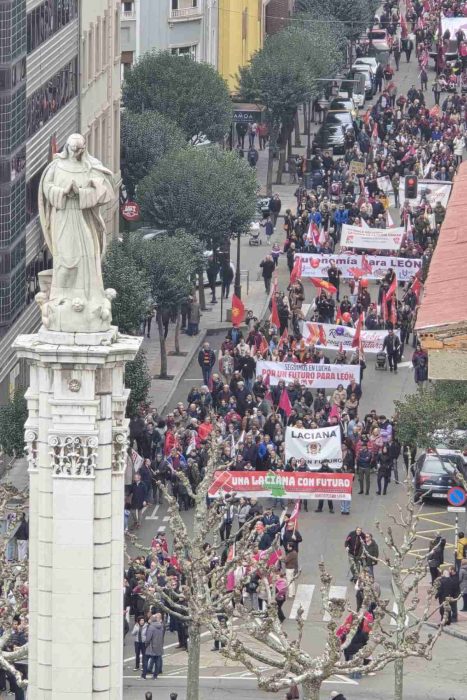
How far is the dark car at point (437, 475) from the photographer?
66.1 meters

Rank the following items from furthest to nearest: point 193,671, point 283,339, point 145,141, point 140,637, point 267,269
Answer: point 145,141 → point 267,269 → point 283,339 → point 140,637 → point 193,671

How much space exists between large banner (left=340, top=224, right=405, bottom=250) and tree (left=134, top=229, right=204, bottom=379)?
9766 millimetres

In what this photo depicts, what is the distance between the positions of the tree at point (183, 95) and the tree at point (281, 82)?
13.7 feet

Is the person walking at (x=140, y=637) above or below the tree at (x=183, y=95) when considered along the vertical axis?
above

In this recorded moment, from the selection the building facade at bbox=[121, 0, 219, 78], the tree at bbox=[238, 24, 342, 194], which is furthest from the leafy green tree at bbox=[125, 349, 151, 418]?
the building facade at bbox=[121, 0, 219, 78]

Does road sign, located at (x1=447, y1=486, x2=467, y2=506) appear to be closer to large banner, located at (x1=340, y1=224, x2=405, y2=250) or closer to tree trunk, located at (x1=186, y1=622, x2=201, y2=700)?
tree trunk, located at (x1=186, y1=622, x2=201, y2=700)

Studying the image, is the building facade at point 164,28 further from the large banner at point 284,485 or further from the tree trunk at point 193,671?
the tree trunk at point 193,671

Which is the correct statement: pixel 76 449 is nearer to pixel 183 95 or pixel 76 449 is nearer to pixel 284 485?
pixel 284 485

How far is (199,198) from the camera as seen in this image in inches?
3570

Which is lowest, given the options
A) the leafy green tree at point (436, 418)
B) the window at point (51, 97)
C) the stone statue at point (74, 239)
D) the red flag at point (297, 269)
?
the red flag at point (297, 269)

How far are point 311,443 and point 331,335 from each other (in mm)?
13109

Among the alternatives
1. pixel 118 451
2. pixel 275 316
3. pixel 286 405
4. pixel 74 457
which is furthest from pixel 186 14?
pixel 74 457

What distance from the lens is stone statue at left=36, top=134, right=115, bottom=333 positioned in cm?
3272

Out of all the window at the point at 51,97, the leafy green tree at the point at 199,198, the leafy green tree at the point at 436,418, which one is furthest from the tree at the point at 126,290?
the leafy green tree at the point at 199,198
